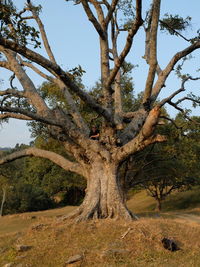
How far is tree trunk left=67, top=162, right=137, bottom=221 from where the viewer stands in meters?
12.8

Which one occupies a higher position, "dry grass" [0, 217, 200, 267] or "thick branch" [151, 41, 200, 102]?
"thick branch" [151, 41, 200, 102]

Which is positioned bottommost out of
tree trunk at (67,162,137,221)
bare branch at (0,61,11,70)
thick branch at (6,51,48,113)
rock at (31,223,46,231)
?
rock at (31,223,46,231)

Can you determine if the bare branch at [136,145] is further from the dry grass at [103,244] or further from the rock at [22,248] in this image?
the rock at [22,248]

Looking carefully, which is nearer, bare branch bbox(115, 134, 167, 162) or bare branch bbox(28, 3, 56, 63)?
bare branch bbox(115, 134, 167, 162)

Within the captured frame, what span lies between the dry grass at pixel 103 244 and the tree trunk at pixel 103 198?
814mm

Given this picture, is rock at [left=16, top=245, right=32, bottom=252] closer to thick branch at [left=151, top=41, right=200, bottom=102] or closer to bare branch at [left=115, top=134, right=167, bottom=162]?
bare branch at [left=115, top=134, right=167, bottom=162]

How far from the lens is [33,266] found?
8.26 metres

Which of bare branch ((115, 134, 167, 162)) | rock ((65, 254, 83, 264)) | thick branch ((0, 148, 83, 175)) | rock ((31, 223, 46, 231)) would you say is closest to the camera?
rock ((65, 254, 83, 264))

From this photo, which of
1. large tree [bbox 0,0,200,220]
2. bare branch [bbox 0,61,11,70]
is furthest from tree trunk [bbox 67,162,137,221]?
bare branch [bbox 0,61,11,70]

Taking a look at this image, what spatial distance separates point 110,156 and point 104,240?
14.8ft

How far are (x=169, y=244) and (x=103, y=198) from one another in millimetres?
4244

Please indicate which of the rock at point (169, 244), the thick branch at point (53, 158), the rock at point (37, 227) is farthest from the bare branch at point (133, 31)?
the rock at point (169, 244)

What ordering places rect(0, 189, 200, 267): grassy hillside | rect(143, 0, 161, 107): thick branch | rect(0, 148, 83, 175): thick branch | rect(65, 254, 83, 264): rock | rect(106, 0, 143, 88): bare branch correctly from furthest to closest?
rect(0, 148, 83, 175): thick branch
rect(143, 0, 161, 107): thick branch
rect(106, 0, 143, 88): bare branch
rect(0, 189, 200, 267): grassy hillside
rect(65, 254, 83, 264): rock

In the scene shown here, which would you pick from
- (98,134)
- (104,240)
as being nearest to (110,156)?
(98,134)
